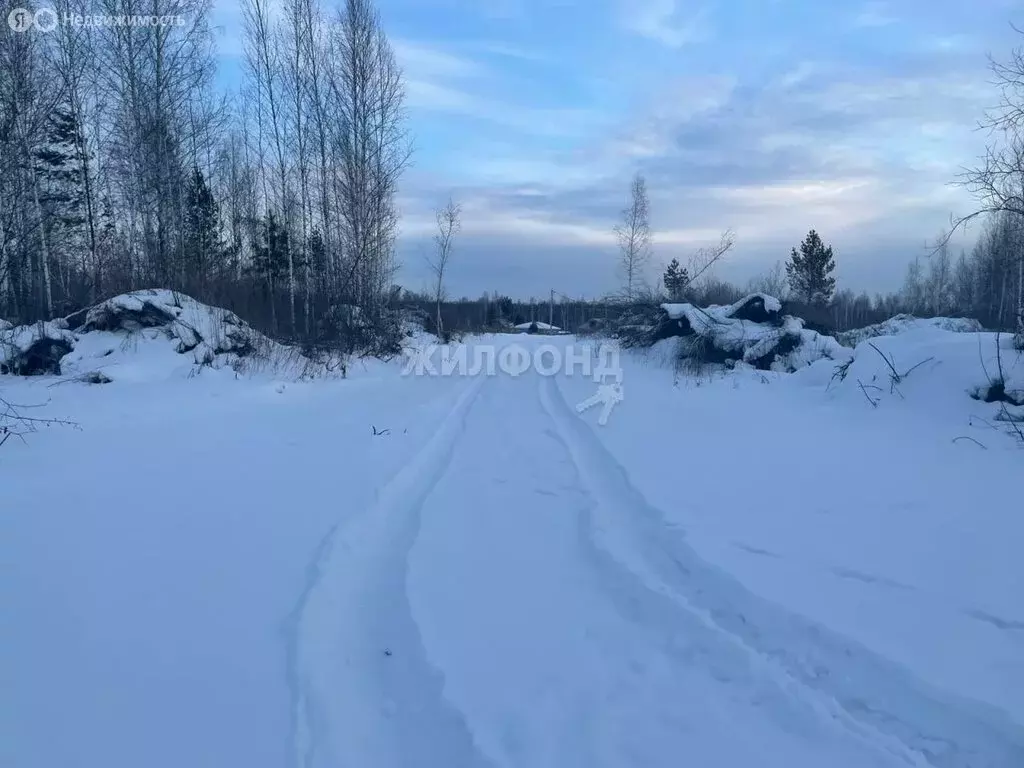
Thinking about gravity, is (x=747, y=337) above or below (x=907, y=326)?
below

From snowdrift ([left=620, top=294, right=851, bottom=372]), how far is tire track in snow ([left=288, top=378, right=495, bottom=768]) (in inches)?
579

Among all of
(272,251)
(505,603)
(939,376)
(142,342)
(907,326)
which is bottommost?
(505,603)

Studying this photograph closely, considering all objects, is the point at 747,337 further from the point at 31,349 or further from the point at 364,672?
the point at 364,672

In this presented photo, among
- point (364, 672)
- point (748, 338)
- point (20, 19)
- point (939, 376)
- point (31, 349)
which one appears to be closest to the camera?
point (364, 672)

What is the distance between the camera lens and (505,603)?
3.94 meters

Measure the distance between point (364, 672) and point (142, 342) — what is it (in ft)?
34.5

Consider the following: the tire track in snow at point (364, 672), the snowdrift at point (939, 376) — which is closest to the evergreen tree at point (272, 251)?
the snowdrift at point (939, 376)

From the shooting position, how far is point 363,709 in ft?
9.46

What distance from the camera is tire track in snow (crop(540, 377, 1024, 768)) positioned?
102 inches

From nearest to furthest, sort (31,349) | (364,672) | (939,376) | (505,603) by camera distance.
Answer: (364,672) → (505,603) → (939,376) → (31,349)

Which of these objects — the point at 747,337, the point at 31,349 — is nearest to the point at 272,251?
the point at 31,349

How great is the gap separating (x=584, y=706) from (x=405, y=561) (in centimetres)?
195

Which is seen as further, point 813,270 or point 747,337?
point 813,270

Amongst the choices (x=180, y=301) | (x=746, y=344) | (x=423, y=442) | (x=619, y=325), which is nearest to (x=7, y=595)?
(x=423, y=442)
